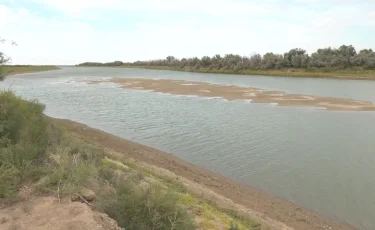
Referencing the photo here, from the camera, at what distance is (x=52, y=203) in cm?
532

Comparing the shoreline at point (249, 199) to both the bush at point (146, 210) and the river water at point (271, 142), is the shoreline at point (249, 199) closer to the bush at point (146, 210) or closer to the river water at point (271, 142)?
the river water at point (271, 142)

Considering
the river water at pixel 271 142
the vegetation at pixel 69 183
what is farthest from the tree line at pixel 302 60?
the vegetation at pixel 69 183

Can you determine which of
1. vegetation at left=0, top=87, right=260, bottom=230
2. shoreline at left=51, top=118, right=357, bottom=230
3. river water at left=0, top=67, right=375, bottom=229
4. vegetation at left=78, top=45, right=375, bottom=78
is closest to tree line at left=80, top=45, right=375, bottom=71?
vegetation at left=78, top=45, right=375, bottom=78

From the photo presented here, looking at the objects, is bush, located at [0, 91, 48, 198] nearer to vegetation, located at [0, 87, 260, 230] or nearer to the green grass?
vegetation, located at [0, 87, 260, 230]

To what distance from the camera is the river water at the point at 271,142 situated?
12.2 meters

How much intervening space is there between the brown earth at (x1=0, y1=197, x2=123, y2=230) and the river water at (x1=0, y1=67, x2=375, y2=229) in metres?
8.41

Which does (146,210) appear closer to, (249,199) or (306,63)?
(249,199)

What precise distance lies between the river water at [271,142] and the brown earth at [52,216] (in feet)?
27.6

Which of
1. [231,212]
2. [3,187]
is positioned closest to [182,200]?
[231,212]

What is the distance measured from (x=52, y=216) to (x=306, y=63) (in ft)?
274

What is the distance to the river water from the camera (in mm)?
12172

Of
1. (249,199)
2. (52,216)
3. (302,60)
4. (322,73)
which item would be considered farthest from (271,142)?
(302,60)

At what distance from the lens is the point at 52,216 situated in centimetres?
496

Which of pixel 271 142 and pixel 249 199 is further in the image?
pixel 271 142
